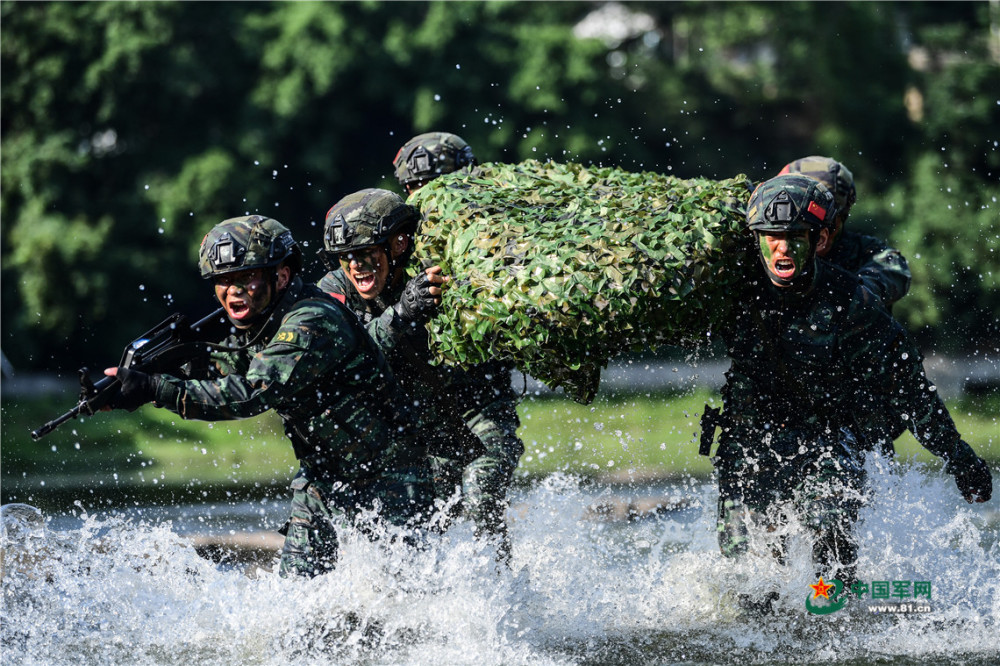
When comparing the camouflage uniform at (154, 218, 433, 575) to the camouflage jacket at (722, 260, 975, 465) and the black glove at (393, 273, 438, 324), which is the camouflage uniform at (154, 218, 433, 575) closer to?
the black glove at (393, 273, 438, 324)

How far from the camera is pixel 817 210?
5762mm

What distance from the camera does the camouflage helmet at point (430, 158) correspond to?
285 inches

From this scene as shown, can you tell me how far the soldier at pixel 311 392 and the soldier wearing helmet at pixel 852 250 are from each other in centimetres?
230

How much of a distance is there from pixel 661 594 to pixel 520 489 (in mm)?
3942

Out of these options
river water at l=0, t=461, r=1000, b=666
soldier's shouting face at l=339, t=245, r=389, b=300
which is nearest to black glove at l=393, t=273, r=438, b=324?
soldier's shouting face at l=339, t=245, r=389, b=300

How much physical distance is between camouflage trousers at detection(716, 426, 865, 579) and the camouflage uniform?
1471mm

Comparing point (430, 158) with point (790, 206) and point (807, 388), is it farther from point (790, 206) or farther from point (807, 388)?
point (807, 388)

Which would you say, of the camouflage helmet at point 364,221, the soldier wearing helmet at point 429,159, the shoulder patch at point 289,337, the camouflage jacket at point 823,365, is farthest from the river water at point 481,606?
the soldier wearing helmet at point 429,159

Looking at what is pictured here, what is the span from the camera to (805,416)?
619cm

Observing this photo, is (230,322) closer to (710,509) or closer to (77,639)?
(77,639)

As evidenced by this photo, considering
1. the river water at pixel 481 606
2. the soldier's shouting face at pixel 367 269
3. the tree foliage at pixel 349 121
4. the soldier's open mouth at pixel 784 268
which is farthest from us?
the tree foliage at pixel 349 121

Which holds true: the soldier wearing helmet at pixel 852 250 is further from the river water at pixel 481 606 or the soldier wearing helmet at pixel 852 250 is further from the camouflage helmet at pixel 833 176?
the river water at pixel 481 606

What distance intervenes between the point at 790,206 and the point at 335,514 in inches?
94.6

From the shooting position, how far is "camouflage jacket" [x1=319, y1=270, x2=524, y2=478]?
6.46 meters
